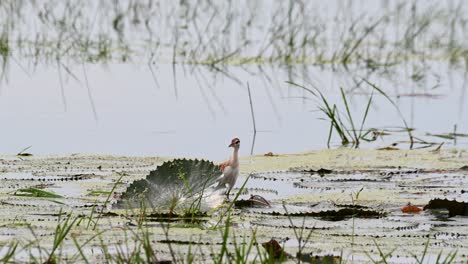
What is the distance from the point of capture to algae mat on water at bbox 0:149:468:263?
3482 mm

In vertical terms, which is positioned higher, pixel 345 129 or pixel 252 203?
pixel 345 129

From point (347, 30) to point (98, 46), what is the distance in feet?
9.22

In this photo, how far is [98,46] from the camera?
12.2m

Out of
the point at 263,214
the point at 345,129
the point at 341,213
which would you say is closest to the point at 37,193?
the point at 263,214

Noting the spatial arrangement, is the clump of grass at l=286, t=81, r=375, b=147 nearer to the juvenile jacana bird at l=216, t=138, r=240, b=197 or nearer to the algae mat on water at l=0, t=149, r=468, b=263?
the algae mat on water at l=0, t=149, r=468, b=263

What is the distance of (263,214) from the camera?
170 inches

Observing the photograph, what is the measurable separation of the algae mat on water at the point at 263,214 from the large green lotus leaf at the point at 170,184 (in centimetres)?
11

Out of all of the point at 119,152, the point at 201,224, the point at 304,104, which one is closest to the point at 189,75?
the point at 304,104

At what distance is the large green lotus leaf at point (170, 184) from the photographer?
444 centimetres

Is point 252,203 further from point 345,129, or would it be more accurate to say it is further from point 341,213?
point 345,129

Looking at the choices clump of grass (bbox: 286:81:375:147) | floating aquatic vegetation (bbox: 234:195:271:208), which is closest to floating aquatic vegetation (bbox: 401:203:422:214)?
floating aquatic vegetation (bbox: 234:195:271:208)

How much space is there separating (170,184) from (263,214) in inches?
17.2

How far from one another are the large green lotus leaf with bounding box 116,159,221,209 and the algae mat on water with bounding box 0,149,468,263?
113 millimetres

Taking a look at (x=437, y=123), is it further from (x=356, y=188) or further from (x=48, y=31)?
(x=48, y=31)
